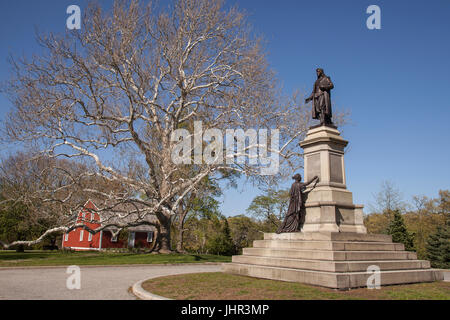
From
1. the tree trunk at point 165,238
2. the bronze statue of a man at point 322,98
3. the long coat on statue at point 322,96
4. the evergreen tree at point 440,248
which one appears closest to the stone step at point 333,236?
the bronze statue of a man at point 322,98

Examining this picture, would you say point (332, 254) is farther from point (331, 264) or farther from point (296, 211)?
point (296, 211)

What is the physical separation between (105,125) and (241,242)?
3646 centimetres

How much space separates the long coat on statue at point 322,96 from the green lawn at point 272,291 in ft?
24.2

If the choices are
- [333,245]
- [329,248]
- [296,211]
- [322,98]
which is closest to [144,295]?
[329,248]

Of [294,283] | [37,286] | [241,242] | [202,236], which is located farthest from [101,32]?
[241,242]

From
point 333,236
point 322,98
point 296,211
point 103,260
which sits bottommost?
point 103,260

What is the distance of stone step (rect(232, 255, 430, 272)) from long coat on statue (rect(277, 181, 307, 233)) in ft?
5.39

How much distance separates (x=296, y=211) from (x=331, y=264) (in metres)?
3.56

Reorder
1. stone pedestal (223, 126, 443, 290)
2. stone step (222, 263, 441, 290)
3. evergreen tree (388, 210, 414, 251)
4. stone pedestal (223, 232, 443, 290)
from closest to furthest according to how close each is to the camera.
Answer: stone step (222, 263, 441, 290)
stone pedestal (223, 232, 443, 290)
stone pedestal (223, 126, 443, 290)
evergreen tree (388, 210, 414, 251)

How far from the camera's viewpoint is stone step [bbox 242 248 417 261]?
31.5ft

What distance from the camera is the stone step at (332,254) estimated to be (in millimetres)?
9587

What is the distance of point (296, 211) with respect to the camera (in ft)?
40.7

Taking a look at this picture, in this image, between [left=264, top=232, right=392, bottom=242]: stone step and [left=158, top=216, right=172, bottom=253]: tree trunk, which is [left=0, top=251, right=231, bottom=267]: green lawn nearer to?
[left=158, top=216, right=172, bottom=253]: tree trunk

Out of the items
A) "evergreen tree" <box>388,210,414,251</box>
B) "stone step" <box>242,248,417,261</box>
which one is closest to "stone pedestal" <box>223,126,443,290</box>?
"stone step" <box>242,248,417,261</box>
